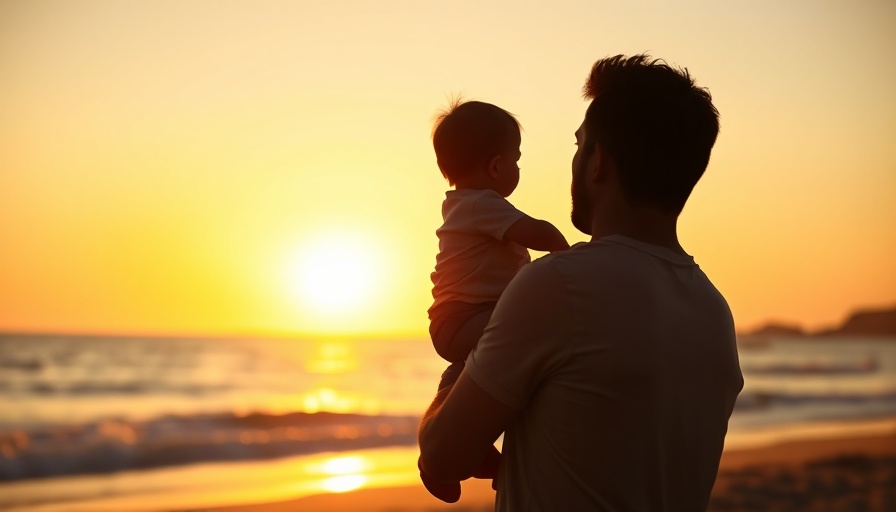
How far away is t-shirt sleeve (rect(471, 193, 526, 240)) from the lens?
2.67m

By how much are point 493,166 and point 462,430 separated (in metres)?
1.23

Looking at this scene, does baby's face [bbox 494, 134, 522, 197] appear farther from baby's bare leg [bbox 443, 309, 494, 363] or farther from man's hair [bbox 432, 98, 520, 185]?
baby's bare leg [bbox 443, 309, 494, 363]

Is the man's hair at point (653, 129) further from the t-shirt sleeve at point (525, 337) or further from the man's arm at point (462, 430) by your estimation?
the man's arm at point (462, 430)

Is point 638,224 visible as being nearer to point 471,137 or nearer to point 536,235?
point 536,235

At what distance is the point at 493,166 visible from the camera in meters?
2.92

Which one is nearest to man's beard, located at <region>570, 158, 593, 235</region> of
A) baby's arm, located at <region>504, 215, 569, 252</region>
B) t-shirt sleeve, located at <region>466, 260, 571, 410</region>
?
t-shirt sleeve, located at <region>466, 260, 571, 410</region>

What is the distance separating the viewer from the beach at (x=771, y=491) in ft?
29.9

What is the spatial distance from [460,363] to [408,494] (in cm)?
746

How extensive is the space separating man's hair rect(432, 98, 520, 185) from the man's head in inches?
37.6

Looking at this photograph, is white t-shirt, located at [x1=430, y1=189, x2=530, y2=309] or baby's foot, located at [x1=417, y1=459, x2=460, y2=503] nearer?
baby's foot, located at [x1=417, y1=459, x2=460, y2=503]

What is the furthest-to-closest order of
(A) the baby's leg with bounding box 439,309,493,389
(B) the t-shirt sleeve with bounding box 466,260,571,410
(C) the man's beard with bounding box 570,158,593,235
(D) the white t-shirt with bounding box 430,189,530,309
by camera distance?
(D) the white t-shirt with bounding box 430,189,530,309 → (A) the baby's leg with bounding box 439,309,493,389 → (C) the man's beard with bounding box 570,158,593,235 → (B) the t-shirt sleeve with bounding box 466,260,571,410

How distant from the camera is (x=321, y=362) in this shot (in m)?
37.4

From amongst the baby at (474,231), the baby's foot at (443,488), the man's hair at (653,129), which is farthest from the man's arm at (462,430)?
the man's hair at (653,129)

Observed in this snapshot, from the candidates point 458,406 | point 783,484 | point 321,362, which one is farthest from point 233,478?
point 321,362
